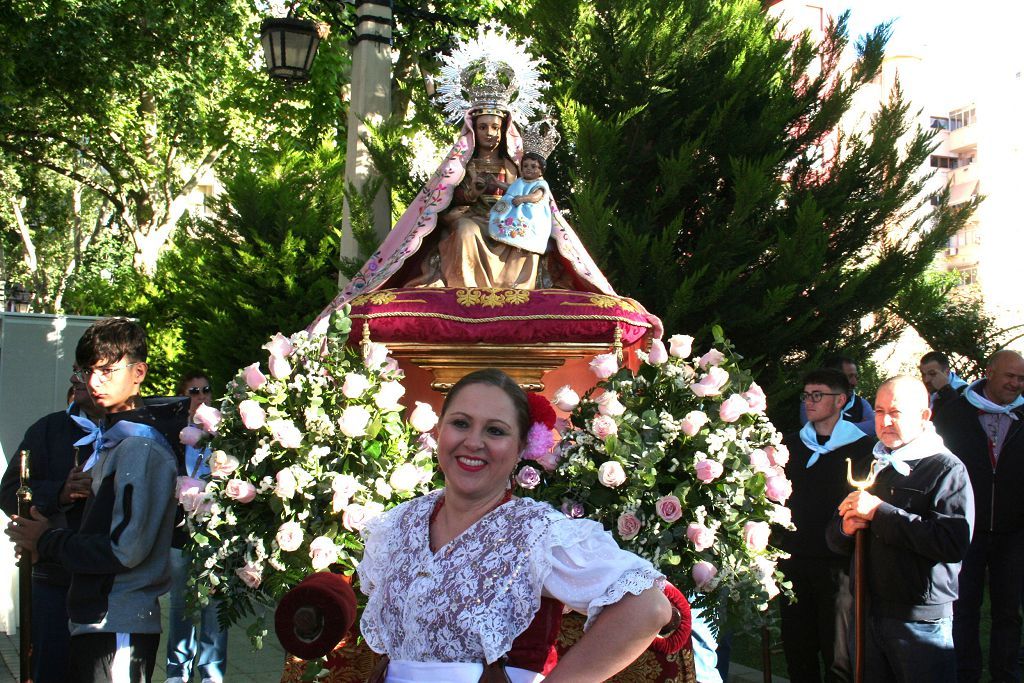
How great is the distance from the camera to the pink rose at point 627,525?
4414 millimetres

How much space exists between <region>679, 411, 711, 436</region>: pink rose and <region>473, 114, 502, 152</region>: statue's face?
3.44m

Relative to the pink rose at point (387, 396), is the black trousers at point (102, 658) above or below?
below

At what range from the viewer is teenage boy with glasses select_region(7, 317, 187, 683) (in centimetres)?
351

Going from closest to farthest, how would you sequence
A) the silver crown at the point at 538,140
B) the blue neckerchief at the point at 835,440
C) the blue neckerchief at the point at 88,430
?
the blue neckerchief at the point at 88,430
the blue neckerchief at the point at 835,440
the silver crown at the point at 538,140

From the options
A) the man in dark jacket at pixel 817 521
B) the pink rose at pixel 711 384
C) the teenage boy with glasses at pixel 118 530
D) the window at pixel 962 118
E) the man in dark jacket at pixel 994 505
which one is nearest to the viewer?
the teenage boy with glasses at pixel 118 530

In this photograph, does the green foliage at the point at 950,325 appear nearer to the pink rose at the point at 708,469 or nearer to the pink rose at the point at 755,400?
the pink rose at the point at 755,400

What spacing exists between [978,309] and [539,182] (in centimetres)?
817

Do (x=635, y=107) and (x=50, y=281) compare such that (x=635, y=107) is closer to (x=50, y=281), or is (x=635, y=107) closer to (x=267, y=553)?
(x=267, y=553)

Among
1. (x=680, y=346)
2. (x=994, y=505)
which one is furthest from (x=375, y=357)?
(x=994, y=505)

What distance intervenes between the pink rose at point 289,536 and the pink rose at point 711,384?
69.7 inches

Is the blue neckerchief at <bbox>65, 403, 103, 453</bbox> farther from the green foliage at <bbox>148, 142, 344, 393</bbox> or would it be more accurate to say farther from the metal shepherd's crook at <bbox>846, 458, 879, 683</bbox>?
the green foliage at <bbox>148, 142, 344, 393</bbox>

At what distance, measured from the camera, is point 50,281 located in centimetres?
3753

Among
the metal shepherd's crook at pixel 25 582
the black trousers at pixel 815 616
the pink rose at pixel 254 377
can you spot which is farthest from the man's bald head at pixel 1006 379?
the metal shepherd's crook at pixel 25 582

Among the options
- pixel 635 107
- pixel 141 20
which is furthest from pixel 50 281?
pixel 635 107
